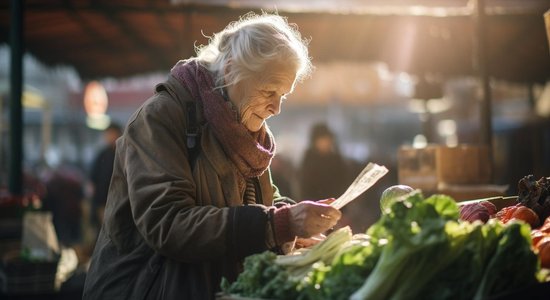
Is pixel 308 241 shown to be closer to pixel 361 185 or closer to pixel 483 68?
pixel 361 185

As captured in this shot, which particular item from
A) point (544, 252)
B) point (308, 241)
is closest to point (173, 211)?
point (308, 241)

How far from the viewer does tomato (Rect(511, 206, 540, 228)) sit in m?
2.69

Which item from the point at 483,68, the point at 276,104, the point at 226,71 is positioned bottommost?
the point at 276,104

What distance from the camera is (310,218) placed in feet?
7.68

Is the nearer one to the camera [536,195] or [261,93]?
[261,93]

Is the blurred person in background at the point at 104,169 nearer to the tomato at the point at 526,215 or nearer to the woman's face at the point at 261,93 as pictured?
the woman's face at the point at 261,93

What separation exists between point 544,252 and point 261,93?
118 centimetres

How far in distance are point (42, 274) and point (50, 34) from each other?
318cm

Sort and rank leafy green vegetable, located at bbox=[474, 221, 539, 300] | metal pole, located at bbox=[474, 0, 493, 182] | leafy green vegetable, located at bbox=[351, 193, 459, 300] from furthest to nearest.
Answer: metal pole, located at bbox=[474, 0, 493, 182] → leafy green vegetable, located at bbox=[474, 221, 539, 300] → leafy green vegetable, located at bbox=[351, 193, 459, 300]

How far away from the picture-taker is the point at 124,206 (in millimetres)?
2584

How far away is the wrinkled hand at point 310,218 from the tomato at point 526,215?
806 millimetres

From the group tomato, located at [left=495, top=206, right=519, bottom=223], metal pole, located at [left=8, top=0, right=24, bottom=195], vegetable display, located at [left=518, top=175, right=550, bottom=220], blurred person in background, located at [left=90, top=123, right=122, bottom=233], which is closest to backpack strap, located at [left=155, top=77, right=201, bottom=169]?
tomato, located at [left=495, top=206, right=519, bottom=223]

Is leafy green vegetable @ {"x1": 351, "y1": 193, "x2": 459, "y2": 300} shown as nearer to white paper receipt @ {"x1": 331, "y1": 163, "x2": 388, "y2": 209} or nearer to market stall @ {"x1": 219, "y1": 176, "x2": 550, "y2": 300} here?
market stall @ {"x1": 219, "y1": 176, "x2": 550, "y2": 300}

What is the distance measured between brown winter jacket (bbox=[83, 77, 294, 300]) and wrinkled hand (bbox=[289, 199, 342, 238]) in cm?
11
